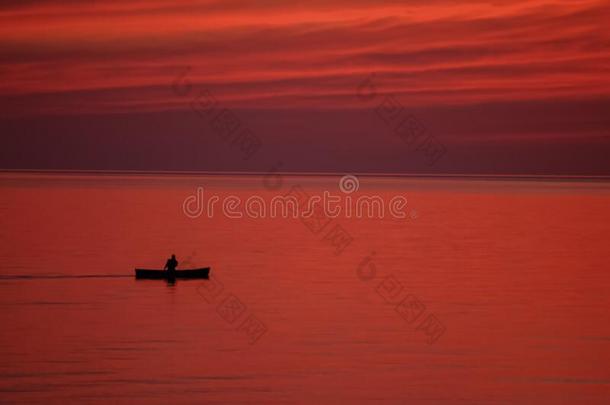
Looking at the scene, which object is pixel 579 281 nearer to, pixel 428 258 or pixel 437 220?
pixel 428 258

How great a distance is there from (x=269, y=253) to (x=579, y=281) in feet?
55.5

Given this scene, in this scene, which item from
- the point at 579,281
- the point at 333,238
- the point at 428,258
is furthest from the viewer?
the point at 333,238

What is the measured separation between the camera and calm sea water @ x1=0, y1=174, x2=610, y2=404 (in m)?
22.2

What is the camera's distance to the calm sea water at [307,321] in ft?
72.8

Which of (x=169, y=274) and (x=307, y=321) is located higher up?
(x=169, y=274)

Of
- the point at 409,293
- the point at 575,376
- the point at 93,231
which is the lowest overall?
the point at 575,376

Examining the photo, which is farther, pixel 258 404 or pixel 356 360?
pixel 356 360

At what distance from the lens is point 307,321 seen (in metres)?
30.1

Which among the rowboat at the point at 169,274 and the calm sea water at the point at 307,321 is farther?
the rowboat at the point at 169,274

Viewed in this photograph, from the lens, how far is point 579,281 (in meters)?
41.7

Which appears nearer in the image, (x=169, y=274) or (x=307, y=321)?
(x=307, y=321)

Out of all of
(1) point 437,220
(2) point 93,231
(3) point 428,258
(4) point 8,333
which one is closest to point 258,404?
(4) point 8,333

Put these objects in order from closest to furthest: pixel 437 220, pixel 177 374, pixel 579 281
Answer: pixel 177 374 < pixel 579 281 < pixel 437 220

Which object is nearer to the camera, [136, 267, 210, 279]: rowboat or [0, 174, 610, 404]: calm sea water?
[0, 174, 610, 404]: calm sea water
